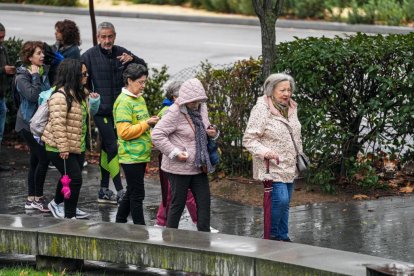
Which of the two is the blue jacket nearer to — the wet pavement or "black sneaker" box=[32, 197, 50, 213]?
"black sneaker" box=[32, 197, 50, 213]

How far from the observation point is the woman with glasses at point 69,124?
970 cm

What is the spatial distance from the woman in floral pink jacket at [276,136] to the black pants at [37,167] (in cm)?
255

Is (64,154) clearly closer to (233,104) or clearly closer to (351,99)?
(233,104)

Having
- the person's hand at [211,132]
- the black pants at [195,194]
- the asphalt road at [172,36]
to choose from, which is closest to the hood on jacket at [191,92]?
the person's hand at [211,132]

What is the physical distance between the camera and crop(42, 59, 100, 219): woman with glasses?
31.8ft

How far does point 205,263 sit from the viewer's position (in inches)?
306

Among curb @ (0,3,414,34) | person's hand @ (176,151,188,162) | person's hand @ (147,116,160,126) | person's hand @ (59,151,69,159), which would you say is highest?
person's hand @ (147,116,160,126)

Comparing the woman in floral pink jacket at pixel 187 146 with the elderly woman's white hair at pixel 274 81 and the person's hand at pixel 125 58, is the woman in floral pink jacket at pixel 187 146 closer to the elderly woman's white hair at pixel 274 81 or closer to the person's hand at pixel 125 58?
the elderly woman's white hair at pixel 274 81

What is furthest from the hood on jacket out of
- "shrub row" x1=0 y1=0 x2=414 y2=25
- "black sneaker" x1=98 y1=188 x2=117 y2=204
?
"shrub row" x1=0 y1=0 x2=414 y2=25

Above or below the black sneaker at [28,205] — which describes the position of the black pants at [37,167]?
above

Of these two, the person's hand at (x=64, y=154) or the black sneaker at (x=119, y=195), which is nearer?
the person's hand at (x=64, y=154)

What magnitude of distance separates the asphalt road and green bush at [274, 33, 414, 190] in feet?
32.0

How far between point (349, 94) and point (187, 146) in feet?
9.00

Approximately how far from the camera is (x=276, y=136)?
29.6 feet
